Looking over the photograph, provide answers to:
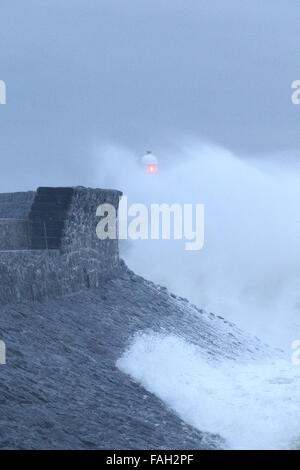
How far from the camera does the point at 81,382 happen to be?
27.0 ft

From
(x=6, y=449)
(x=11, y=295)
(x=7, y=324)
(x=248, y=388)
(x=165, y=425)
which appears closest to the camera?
(x=6, y=449)

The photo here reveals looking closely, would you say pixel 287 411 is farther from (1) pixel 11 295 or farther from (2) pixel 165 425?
(1) pixel 11 295

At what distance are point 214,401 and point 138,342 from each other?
183 cm

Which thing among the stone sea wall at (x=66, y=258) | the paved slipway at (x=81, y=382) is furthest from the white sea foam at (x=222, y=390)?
the stone sea wall at (x=66, y=258)

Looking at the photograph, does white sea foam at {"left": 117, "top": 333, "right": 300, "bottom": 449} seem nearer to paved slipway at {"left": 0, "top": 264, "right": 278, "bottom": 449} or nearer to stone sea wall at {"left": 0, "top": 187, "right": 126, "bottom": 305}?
paved slipway at {"left": 0, "top": 264, "right": 278, "bottom": 449}

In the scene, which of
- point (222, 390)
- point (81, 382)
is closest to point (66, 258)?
point (222, 390)

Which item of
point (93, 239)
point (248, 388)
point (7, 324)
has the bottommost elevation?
point (248, 388)

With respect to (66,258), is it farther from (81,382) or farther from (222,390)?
(81,382)

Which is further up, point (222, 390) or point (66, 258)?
point (66, 258)

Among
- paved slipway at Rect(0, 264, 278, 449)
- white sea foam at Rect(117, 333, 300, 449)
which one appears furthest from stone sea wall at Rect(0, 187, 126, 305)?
white sea foam at Rect(117, 333, 300, 449)

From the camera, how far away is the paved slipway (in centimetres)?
686

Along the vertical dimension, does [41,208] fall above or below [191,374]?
above
